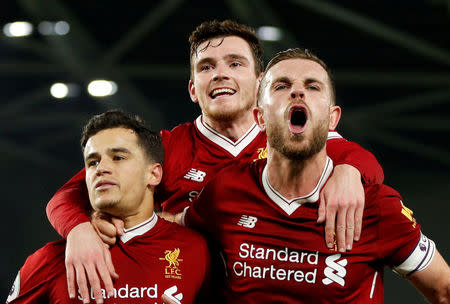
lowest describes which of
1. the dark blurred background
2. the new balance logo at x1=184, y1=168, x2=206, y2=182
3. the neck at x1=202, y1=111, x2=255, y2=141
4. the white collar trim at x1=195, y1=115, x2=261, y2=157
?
the new balance logo at x1=184, y1=168, x2=206, y2=182

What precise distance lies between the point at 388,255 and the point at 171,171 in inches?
43.8

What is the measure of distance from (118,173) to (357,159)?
97 centimetres

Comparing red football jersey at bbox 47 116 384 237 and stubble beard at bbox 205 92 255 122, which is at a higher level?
stubble beard at bbox 205 92 255 122

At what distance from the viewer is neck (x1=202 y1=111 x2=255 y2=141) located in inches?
134

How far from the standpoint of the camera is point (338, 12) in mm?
7676

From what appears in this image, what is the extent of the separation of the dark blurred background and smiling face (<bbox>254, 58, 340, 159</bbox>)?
198 inches

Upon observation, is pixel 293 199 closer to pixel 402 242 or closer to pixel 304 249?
pixel 304 249

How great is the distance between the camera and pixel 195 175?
320 cm

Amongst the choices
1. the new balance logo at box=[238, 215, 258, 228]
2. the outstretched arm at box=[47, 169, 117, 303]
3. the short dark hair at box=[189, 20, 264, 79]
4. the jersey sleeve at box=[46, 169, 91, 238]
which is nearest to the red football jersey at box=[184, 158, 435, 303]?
the new balance logo at box=[238, 215, 258, 228]

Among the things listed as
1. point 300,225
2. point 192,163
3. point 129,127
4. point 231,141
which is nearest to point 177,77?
point 231,141

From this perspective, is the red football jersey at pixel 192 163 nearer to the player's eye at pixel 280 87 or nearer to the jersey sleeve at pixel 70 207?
the jersey sleeve at pixel 70 207

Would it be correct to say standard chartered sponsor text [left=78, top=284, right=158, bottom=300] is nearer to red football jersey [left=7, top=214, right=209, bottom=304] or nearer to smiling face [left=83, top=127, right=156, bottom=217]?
red football jersey [left=7, top=214, right=209, bottom=304]

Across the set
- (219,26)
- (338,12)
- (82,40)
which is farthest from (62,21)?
(219,26)

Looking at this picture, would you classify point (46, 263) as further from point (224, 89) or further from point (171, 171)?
point (224, 89)
